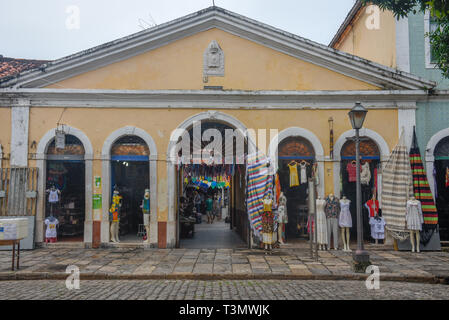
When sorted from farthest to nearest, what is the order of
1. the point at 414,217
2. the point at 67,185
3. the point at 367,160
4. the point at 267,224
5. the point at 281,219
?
1. the point at 67,185
2. the point at 367,160
3. the point at 281,219
4. the point at 414,217
5. the point at 267,224

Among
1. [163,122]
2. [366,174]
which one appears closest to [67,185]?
[163,122]

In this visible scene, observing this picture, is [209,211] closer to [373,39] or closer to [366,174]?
[366,174]

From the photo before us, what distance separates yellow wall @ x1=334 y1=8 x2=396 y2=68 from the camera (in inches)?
492

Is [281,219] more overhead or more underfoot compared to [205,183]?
more underfoot

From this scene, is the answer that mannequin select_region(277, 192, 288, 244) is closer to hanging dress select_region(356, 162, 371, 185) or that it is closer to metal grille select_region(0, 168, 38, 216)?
hanging dress select_region(356, 162, 371, 185)

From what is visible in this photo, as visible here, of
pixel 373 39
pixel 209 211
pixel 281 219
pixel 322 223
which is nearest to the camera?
pixel 322 223

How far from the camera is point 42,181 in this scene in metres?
11.5

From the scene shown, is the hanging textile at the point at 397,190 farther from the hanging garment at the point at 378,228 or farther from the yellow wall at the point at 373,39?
the yellow wall at the point at 373,39

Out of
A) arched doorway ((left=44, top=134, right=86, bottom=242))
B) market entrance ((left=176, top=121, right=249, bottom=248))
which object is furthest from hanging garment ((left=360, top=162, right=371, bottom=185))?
arched doorway ((left=44, top=134, right=86, bottom=242))

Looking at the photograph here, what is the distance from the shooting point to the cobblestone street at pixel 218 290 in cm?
646

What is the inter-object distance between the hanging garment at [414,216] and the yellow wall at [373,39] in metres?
4.57

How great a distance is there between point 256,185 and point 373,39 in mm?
7527

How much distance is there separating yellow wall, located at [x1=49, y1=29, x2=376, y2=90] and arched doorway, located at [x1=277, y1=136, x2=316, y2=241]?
5.98 ft

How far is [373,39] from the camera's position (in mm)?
14133
